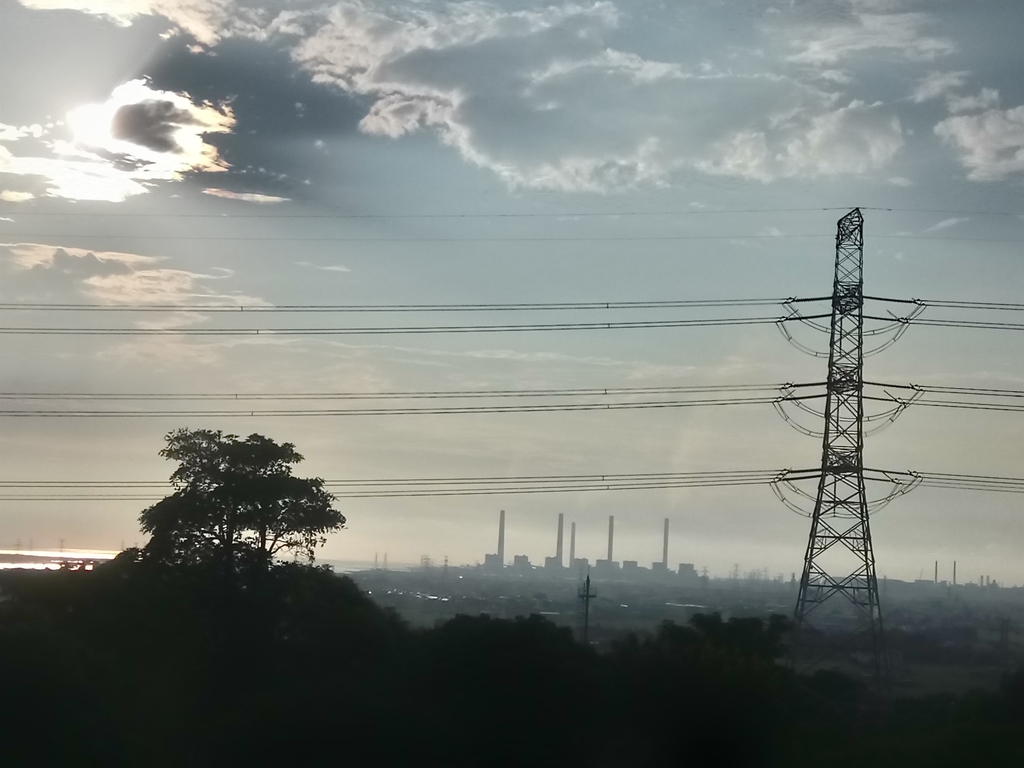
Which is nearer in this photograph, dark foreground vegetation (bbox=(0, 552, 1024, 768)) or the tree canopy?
dark foreground vegetation (bbox=(0, 552, 1024, 768))

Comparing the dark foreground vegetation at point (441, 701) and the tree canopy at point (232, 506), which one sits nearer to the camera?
the dark foreground vegetation at point (441, 701)

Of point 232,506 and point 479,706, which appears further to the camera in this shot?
point 232,506

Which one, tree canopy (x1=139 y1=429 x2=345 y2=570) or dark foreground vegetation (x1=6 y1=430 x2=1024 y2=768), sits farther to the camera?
tree canopy (x1=139 y1=429 x2=345 y2=570)

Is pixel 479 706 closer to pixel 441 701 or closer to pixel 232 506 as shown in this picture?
pixel 441 701

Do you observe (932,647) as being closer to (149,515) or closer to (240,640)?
(240,640)

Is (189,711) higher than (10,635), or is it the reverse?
(10,635)

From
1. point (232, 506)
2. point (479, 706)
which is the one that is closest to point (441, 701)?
point (479, 706)

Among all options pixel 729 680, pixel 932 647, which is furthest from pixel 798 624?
pixel 932 647

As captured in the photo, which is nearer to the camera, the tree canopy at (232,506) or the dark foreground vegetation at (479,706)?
the dark foreground vegetation at (479,706)
